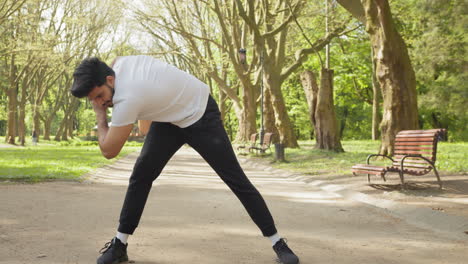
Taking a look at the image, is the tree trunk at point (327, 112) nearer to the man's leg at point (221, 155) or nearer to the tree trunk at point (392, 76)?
the tree trunk at point (392, 76)

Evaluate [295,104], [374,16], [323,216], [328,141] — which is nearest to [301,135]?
[295,104]

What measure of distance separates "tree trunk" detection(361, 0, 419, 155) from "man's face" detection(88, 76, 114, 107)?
1087 centimetres

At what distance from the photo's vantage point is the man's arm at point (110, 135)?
10.7 feet

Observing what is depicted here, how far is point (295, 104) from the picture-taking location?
2080 inches

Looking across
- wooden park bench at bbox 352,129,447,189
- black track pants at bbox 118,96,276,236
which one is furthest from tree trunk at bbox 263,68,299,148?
black track pants at bbox 118,96,276,236

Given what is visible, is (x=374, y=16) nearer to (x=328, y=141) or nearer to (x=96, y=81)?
(x=328, y=141)

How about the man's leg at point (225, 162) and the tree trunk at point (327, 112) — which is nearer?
the man's leg at point (225, 162)

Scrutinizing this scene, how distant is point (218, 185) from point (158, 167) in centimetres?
598

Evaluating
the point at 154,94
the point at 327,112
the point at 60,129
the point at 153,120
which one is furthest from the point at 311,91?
the point at 60,129

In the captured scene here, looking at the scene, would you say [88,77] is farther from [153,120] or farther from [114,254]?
[114,254]

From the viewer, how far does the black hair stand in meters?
3.23

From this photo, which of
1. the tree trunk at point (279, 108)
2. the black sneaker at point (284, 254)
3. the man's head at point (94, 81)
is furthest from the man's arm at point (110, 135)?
the tree trunk at point (279, 108)

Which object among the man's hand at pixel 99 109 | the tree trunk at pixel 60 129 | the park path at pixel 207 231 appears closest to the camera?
the man's hand at pixel 99 109

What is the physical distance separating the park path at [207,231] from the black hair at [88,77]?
1.39 metres
